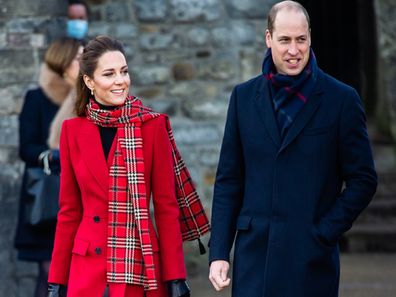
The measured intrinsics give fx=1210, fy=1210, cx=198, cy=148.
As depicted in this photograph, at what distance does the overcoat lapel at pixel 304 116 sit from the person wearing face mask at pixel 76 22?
2.84 metres

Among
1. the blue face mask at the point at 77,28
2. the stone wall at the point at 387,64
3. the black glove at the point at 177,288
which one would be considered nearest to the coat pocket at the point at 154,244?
the black glove at the point at 177,288

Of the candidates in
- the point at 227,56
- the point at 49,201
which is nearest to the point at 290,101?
the point at 49,201

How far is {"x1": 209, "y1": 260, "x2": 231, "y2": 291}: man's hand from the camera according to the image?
180 inches

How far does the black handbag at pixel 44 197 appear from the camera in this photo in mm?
6305

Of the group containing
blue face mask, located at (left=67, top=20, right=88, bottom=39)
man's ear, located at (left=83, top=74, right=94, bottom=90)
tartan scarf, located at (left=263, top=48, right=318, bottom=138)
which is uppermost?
blue face mask, located at (left=67, top=20, right=88, bottom=39)

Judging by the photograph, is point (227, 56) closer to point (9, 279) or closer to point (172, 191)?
point (9, 279)

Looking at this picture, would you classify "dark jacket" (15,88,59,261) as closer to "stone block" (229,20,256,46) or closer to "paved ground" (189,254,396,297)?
"paved ground" (189,254,396,297)

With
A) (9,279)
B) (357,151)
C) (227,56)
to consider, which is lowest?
(9,279)

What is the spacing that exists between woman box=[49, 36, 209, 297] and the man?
29 centimetres

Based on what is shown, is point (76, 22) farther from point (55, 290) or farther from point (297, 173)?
point (297, 173)

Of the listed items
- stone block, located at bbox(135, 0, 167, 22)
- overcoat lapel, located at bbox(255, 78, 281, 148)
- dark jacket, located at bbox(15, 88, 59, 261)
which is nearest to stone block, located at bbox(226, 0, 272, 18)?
stone block, located at bbox(135, 0, 167, 22)

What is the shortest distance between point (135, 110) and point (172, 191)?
36 centimetres

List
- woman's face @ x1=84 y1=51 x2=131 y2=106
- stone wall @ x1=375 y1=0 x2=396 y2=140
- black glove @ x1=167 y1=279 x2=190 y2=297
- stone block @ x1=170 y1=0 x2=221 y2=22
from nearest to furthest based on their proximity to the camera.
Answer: black glove @ x1=167 y1=279 x2=190 y2=297
woman's face @ x1=84 y1=51 x2=131 y2=106
stone block @ x1=170 y1=0 x2=221 y2=22
stone wall @ x1=375 y1=0 x2=396 y2=140

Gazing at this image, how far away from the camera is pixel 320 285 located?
4.51 m
